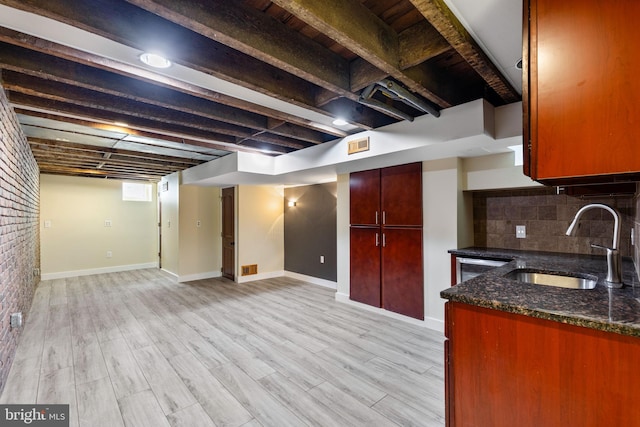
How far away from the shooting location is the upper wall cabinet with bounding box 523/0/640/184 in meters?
0.95

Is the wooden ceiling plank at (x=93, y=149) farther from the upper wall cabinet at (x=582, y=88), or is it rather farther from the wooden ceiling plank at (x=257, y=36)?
the upper wall cabinet at (x=582, y=88)

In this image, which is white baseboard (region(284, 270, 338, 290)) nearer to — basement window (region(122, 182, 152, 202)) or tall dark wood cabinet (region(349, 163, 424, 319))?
tall dark wood cabinet (region(349, 163, 424, 319))

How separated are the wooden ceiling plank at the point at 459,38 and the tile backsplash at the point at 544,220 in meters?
1.58

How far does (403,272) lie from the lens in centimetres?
363

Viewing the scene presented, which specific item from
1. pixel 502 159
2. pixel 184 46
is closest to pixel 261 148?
pixel 184 46

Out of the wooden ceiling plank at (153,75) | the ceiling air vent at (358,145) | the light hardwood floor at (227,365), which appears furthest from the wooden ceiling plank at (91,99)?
the light hardwood floor at (227,365)

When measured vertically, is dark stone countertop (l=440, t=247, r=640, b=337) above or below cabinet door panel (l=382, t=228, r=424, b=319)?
above

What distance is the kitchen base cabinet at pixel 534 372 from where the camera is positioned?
99cm

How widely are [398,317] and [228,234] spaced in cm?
392

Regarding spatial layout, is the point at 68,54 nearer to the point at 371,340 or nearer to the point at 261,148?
the point at 261,148

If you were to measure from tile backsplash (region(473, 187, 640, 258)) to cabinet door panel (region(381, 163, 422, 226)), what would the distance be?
0.72 metres

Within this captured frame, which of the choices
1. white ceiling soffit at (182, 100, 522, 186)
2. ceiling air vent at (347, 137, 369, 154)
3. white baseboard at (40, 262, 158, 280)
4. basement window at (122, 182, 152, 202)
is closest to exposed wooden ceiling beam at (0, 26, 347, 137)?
ceiling air vent at (347, 137, 369, 154)

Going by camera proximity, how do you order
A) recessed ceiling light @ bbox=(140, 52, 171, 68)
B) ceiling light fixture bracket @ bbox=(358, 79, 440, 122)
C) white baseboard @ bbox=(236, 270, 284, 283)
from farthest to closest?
white baseboard @ bbox=(236, 270, 284, 283) < ceiling light fixture bracket @ bbox=(358, 79, 440, 122) < recessed ceiling light @ bbox=(140, 52, 171, 68)

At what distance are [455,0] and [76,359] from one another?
3.92 m
